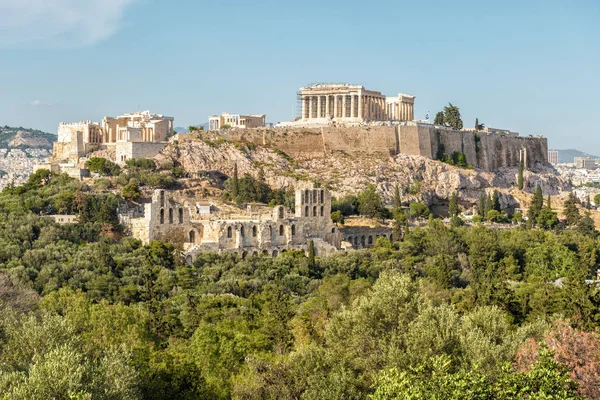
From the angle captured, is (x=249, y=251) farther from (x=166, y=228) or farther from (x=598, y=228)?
(x=598, y=228)

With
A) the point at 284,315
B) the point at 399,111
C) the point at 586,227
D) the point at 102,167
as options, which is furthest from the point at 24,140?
the point at 284,315

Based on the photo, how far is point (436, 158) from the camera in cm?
8375

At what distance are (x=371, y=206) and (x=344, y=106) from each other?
22764 millimetres

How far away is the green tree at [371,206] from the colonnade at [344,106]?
19.2 meters

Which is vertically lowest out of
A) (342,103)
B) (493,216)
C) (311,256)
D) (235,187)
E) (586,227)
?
(311,256)

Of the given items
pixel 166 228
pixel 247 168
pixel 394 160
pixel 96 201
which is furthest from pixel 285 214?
pixel 394 160

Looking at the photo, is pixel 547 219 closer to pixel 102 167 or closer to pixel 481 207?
pixel 481 207

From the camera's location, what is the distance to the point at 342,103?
86000mm

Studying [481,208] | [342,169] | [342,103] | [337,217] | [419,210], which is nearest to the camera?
[337,217]

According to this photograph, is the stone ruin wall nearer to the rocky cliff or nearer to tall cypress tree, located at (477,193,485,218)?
the rocky cliff

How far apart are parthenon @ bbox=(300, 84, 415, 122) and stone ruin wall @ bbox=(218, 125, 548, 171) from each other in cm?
355

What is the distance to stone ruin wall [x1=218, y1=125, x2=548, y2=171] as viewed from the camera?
7825 centimetres

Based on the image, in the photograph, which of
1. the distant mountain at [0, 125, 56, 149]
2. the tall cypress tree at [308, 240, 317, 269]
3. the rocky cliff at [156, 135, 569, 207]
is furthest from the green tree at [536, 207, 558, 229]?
the distant mountain at [0, 125, 56, 149]

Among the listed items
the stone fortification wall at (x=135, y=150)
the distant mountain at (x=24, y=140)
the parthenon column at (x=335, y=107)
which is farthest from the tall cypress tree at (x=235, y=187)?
the distant mountain at (x=24, y=140)
